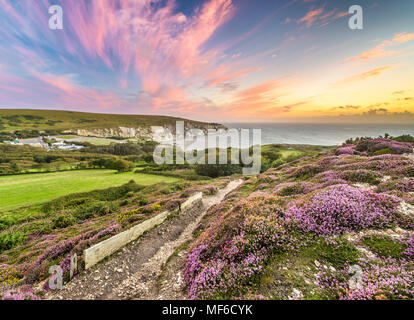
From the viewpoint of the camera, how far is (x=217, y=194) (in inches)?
872

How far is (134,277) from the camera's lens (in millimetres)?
7004

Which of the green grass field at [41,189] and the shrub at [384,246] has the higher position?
the shrub at [384,246]

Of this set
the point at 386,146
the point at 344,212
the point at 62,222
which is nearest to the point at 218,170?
the point at 386,146

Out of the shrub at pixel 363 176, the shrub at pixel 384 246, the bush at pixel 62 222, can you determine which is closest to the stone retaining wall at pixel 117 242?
the shrub at pixel 384 246

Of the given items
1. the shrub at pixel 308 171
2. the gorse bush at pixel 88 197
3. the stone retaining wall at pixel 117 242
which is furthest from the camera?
the gorse bush at pixel 88 197

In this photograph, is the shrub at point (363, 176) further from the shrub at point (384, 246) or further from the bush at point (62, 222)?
the bush at point (62, 222)

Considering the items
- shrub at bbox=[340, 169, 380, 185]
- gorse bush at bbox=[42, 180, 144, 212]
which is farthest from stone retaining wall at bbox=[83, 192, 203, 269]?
gorse bush at bbox=[42, 180, 144, 212]

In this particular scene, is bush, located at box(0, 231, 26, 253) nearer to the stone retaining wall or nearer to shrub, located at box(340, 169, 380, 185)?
the stone retaining wall

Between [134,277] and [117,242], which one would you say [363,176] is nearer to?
[134,277]

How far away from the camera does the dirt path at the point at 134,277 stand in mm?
5859

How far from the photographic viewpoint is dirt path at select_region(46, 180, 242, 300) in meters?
5.86

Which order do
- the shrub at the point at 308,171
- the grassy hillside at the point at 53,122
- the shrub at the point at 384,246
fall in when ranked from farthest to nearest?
the grassy hillside at the point at 53,122, the shrub at the point at 308,171, the shrub at the point at 384,246

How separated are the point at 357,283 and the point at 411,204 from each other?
16.7 feet

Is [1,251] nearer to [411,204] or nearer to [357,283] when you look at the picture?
[357,283]
